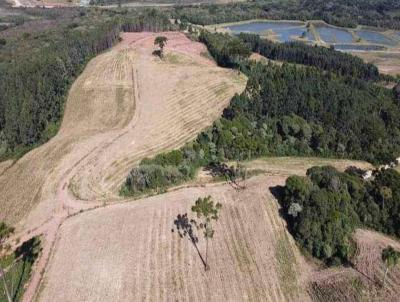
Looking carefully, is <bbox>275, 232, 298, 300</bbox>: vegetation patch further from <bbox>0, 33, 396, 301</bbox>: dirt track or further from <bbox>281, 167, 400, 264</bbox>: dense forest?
<bbox>281, 167, 400, 264</bbox>: dense forest

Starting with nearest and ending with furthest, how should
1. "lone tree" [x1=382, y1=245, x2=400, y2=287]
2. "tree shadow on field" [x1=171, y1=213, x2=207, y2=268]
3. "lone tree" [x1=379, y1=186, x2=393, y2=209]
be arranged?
"lone tree" [x1=382, y1=245, x2=400, y2=287], "tree shadow on field" [x1=171, y1=213, x2=207, y2=268], "lone tree" [x1=379, y1=186, x2=393, y2=209]

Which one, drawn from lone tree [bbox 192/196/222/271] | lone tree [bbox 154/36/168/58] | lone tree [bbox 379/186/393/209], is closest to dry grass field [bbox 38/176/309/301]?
lone tree [bbox 192/196/222/271]

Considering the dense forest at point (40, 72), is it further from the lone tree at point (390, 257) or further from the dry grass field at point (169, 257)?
the lone tree at point (390, 257)

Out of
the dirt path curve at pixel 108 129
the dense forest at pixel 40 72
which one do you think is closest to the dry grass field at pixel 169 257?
the dirt path curve at pixel 108 129

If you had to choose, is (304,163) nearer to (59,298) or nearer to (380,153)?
(380,153)

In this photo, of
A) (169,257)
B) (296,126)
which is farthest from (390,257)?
(296,126)

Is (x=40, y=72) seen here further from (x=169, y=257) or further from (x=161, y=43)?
(x=169, y=257)
